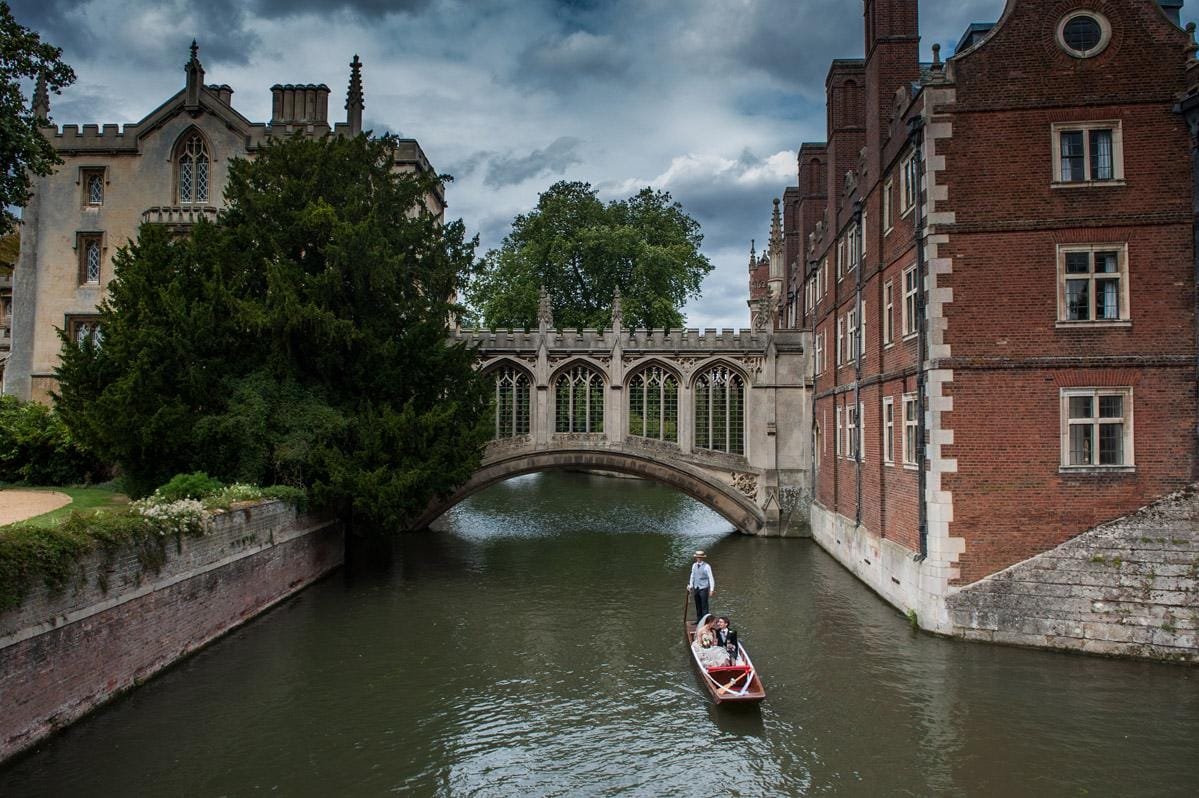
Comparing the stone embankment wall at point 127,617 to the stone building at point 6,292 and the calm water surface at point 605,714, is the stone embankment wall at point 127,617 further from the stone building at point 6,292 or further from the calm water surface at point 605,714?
the stone building at point 6,292

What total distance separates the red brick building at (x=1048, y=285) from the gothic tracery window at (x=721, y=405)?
41.1ft

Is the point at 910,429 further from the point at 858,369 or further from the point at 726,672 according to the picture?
the point at 726,672

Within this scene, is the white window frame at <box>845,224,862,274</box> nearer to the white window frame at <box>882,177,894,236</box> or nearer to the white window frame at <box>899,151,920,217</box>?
the white window frame at <box>882,177,894,236</box>

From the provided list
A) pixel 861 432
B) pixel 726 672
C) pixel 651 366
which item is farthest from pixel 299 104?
pixel 726 672

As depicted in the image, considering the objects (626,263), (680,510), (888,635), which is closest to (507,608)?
(888,635)

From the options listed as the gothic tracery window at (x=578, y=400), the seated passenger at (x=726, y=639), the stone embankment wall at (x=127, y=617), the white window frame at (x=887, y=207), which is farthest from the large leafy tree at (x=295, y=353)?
the white window frame at (x=887, y=207)

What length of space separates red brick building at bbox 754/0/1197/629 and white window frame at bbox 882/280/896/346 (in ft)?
6.76

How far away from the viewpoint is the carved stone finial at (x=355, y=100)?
2784 centimetres

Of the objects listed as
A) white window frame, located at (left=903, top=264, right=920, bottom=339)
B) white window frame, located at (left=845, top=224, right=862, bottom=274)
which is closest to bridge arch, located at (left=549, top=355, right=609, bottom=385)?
white window frame, located at (left=845, top=224, right=862, bottom=274)

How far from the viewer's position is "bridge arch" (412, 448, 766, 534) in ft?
88.2

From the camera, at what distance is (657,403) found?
1115 inches

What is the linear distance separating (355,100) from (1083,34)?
72.9ft

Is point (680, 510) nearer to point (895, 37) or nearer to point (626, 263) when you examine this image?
point (626, 263)

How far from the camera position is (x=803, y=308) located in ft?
98.1
